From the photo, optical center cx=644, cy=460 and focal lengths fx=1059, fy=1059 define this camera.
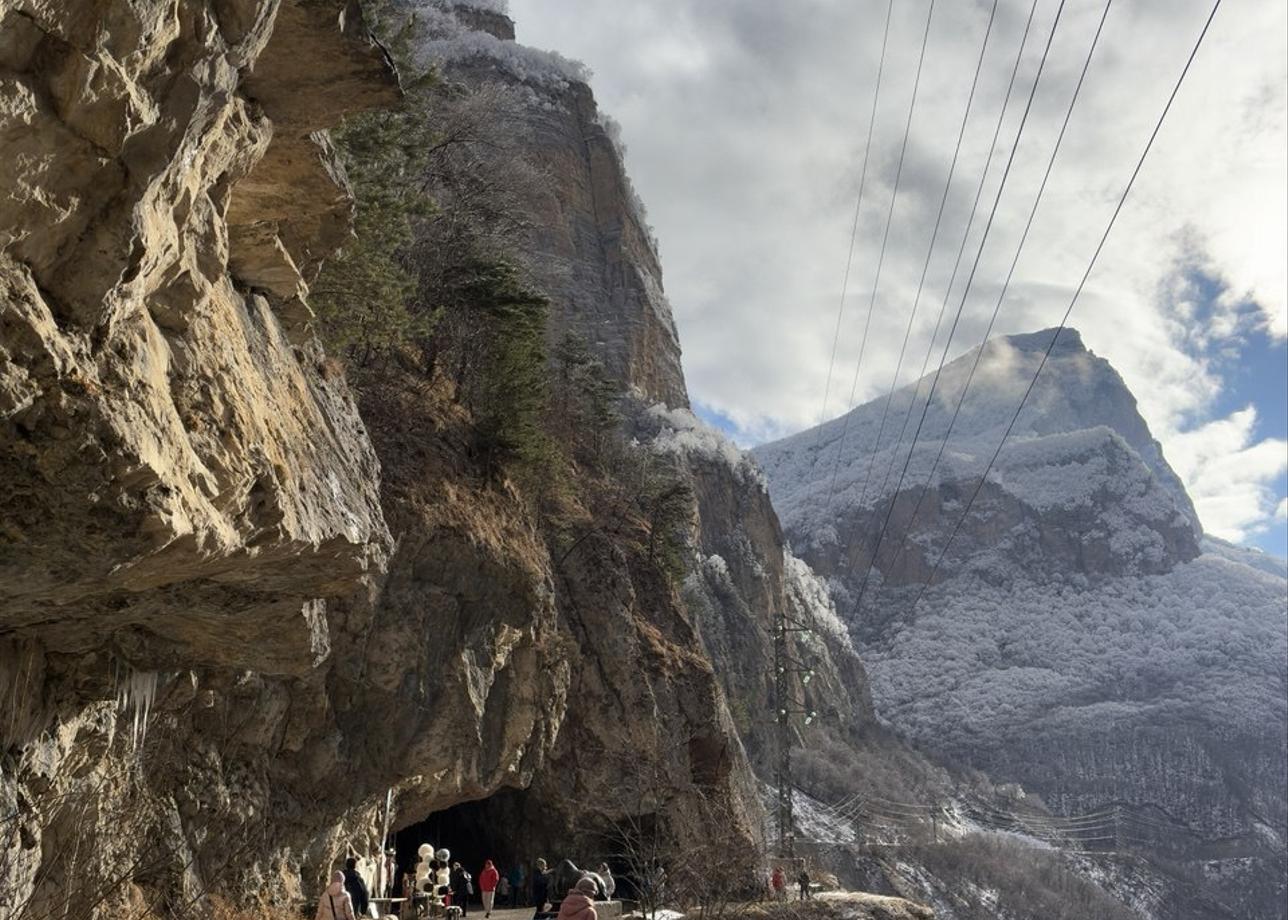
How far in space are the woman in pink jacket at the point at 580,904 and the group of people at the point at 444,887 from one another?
4.06 metres

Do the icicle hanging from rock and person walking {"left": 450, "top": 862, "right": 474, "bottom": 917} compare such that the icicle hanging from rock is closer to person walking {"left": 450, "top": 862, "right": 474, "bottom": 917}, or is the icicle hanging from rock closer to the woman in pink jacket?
the woman in pink jacket

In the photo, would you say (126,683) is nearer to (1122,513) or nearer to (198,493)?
(198,493)

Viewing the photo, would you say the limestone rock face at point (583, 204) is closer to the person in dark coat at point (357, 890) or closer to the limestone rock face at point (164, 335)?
the person in dark coat at point (357, 890)

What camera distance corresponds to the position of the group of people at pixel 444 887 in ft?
35.5

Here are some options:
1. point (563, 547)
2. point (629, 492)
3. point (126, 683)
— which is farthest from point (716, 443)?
point (126, 683)

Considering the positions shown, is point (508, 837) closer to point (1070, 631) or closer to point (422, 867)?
point (422, 867)

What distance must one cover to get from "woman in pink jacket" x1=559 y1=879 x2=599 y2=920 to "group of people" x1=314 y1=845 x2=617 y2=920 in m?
4.06

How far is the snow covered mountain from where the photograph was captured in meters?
91.2

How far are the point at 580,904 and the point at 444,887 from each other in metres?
11.5

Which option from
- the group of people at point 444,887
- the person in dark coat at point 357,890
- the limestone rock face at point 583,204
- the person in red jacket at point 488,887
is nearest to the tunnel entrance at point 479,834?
the group of people at point 444,887

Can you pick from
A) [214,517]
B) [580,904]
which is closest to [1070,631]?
[580,904]

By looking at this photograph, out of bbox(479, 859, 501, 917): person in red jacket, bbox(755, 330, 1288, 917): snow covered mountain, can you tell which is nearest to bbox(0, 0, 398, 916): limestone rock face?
bbox(479, 859, 501, 917): person in red jacket

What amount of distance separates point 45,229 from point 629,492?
2555 cm

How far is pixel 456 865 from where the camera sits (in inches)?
773
